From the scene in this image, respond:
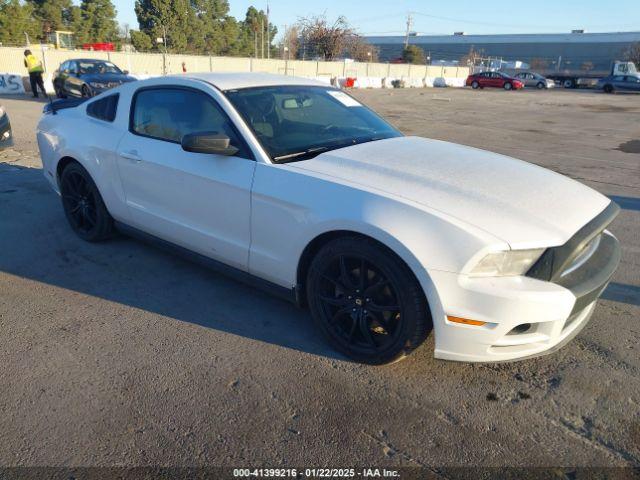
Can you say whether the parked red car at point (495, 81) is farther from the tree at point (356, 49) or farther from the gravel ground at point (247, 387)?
the gravel ground at point (247, 387)

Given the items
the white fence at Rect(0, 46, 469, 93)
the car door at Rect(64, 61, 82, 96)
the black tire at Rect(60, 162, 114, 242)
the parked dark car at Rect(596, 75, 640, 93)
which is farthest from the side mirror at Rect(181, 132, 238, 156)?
the parked dark car at Rect(596, 75, 640, 93)

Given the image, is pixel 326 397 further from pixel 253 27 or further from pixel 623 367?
pixel 253 27

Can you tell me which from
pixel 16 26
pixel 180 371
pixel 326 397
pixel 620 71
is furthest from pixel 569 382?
pixel 16 26

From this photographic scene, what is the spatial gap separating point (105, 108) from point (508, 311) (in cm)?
369

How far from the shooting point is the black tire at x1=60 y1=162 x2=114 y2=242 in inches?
177

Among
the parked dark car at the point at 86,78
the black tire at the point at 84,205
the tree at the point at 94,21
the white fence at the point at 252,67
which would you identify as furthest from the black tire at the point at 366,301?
the tree at the point at 94,21

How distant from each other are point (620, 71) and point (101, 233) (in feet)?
169

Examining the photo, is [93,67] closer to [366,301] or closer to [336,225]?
[336,225]

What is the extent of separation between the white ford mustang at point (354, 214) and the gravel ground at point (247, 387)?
0.28 m

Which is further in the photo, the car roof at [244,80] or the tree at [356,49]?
the tree at [356,49]

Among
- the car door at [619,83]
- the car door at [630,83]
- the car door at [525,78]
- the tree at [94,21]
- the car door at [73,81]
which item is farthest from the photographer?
the tree at [94,21]

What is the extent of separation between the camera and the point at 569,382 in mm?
2799

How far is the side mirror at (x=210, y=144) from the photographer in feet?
10.4

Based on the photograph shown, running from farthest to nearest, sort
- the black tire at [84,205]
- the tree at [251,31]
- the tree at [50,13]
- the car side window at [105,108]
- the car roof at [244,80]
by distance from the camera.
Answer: the tree at [251,31] → the tree at [50,13] → the black tire at [84,205] → the car side window at [105,108] → the car roof at [244,80]
